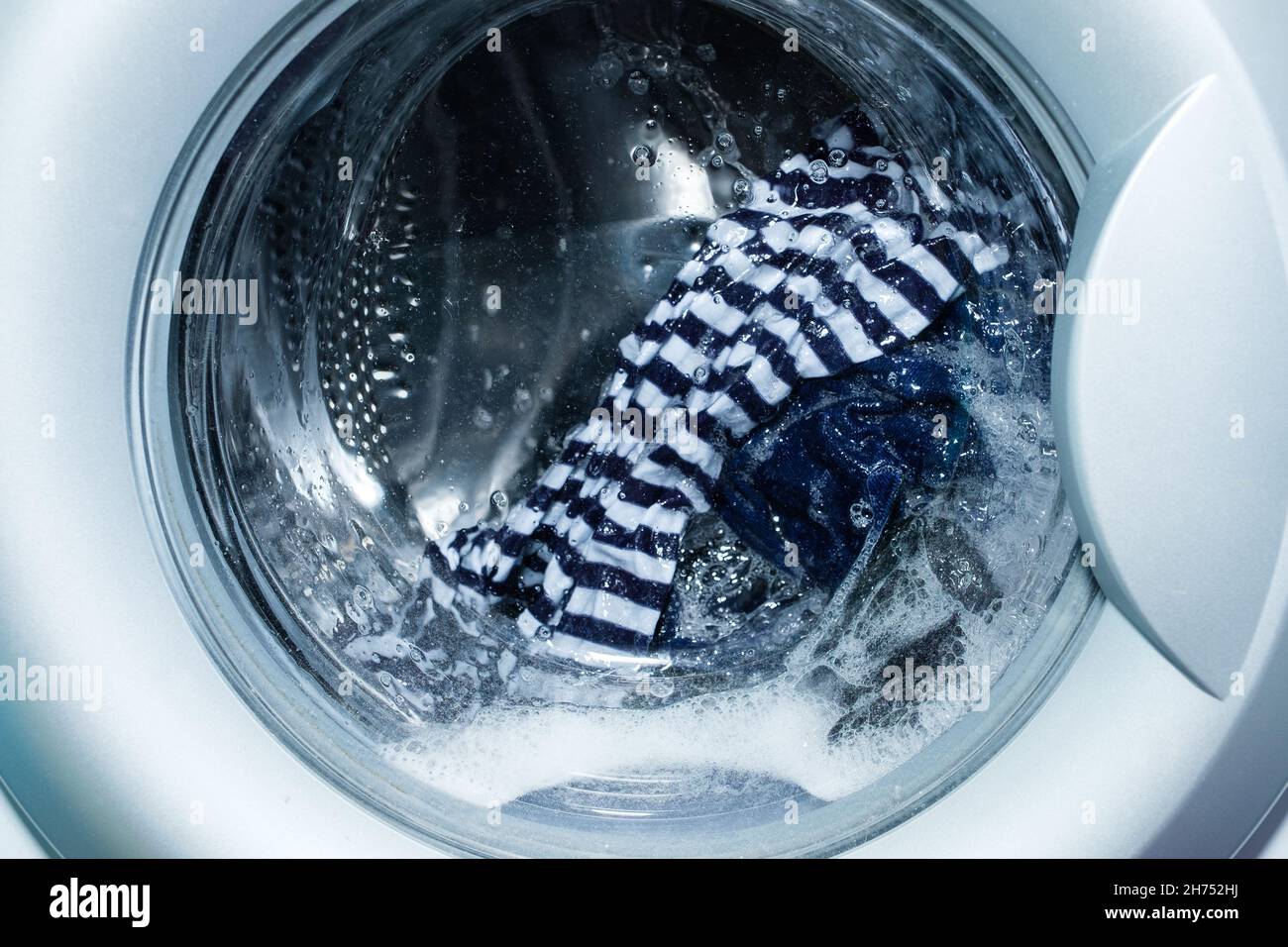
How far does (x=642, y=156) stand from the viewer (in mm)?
714

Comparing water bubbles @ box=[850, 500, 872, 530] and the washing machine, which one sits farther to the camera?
water bubbles @ box=[850, 500, 872, 530]

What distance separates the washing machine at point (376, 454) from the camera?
0.42 meters

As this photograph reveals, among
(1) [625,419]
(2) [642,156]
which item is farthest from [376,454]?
(2) [642,156]

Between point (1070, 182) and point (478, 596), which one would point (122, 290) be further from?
point (1070, 182)

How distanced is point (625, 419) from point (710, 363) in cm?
8


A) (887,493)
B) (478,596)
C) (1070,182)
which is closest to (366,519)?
(478,596)

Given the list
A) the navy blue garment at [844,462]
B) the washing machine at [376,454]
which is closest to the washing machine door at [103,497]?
the washing machine at [376,454]

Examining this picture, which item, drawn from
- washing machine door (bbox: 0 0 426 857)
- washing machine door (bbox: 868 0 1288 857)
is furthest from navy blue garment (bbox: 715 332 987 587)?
washing machine door (bbox: 0 0 426 857)

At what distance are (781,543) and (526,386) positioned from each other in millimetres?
228

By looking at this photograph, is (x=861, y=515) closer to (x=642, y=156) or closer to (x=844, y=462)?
(x=844, y=462)

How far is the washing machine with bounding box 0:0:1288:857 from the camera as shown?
42cm

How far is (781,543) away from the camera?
70 cm
